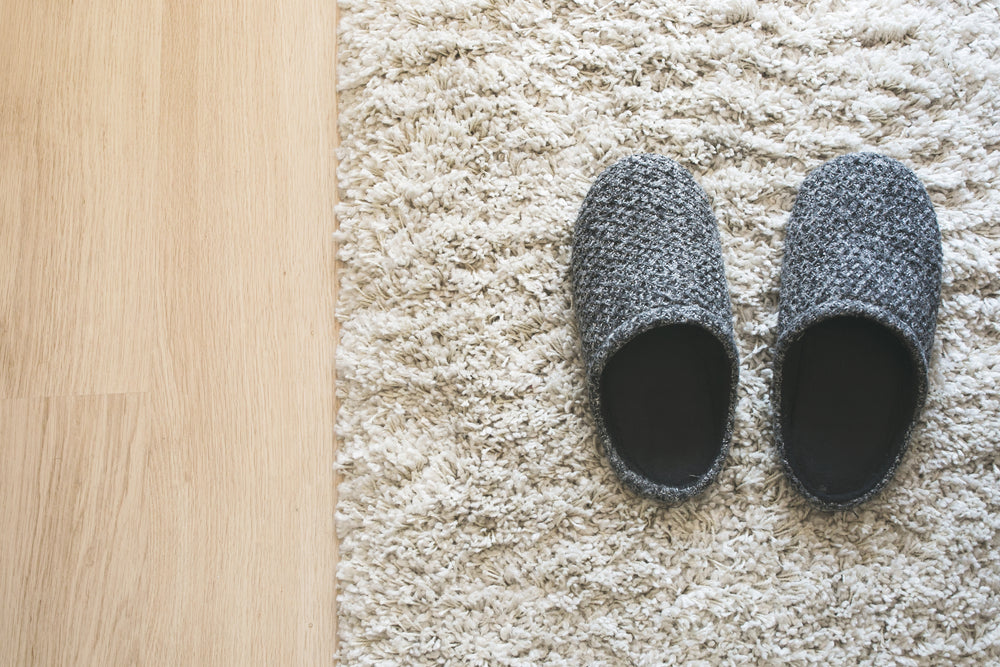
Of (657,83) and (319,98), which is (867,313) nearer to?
(657,83)

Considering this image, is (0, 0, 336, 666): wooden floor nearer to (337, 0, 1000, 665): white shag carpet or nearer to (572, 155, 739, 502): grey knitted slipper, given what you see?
(337, 0, 1000, 665): white shag carpet

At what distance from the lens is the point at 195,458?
2.68ft

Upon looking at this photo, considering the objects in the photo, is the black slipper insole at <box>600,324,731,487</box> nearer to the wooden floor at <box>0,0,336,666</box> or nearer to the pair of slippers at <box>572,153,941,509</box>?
the pair of slippers at <box>572,153,941,509</box>

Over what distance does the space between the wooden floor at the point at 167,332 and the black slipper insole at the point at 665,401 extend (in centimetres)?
32

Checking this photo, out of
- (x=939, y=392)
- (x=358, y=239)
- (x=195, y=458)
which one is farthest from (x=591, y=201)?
(x=195, y=458)

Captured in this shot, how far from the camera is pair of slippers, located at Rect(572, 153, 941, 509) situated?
0.74 meters

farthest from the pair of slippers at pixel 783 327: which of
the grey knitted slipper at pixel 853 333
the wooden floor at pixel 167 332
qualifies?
the wooden floor at pixel 167 332

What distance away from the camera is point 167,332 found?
2.73ft

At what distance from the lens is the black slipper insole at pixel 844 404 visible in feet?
2.45

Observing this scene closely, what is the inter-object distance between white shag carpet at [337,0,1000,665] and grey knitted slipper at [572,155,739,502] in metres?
0.04

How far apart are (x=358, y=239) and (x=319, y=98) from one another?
179 mm

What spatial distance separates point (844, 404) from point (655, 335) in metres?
0.21

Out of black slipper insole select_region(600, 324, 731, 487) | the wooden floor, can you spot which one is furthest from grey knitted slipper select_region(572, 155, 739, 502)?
the wooden floor

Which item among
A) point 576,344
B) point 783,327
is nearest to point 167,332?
point 576,344
